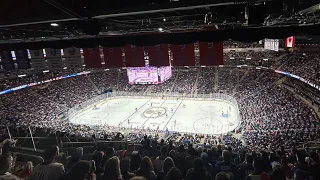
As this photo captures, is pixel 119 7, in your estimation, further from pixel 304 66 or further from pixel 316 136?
pixel 304 66

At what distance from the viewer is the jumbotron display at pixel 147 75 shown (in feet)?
113

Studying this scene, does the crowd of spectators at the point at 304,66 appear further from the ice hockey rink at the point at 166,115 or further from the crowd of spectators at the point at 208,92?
the ice hockey rink at the point at 166,115

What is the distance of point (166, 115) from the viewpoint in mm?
25469

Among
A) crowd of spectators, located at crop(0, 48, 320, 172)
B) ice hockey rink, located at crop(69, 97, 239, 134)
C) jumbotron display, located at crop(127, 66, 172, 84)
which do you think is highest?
jumbotron display, located at crop(127, 66, 172, 84)

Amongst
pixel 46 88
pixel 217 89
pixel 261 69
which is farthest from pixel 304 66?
pixel 46 88

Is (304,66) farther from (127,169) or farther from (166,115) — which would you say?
(127,169)

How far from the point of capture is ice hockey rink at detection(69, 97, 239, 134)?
21656 mm

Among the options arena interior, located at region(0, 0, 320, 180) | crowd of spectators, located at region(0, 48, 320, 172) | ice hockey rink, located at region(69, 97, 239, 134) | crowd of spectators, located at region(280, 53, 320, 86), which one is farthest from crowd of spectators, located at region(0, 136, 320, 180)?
crowd of spectators, located at region(280, 53, 320, 86)

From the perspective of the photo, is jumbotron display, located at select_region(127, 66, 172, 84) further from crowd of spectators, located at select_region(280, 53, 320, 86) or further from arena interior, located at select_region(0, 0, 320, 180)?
crowd of spectators, located at select_region(280, 53, 320, 86)

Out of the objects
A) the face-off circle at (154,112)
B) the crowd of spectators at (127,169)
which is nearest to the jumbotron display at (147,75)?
the face-off circle at (154,112)

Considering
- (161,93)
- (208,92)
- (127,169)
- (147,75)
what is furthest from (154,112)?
(127,169)

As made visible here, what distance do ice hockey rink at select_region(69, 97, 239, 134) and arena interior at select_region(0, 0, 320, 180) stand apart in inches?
5.6

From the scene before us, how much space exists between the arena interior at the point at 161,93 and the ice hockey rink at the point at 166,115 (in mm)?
143

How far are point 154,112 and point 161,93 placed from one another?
697 centimetres
